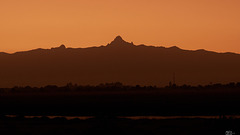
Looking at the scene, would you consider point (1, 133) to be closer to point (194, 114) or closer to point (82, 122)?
point (82, 122)

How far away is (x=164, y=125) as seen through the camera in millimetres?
41062

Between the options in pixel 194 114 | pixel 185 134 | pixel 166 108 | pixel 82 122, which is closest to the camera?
pixel 185 134

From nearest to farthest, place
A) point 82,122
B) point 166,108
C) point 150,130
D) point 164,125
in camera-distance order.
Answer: point 150,130 → point 164,125 → point 82,122 → point 166,108

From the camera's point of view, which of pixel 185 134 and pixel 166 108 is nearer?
pixel 185 134

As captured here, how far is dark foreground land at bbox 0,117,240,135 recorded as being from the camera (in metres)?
36.3

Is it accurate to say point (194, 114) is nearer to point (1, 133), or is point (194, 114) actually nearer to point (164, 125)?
point (164, 125)

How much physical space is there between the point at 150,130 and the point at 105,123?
383cm

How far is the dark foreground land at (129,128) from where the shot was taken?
3634 cm

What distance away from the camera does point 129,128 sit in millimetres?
38875

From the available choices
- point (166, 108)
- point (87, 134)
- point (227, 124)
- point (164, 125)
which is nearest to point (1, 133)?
point (87, 134)

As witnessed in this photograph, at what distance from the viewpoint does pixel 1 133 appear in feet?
122

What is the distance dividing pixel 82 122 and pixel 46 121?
3.73m

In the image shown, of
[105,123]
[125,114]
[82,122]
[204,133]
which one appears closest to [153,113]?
[125,114]

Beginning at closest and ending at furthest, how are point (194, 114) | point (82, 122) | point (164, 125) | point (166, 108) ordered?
point (164, 125) → point (82, 122) → point (194, 114) → point (166, 108)
